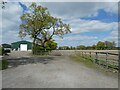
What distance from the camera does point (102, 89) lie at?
8.05 metres

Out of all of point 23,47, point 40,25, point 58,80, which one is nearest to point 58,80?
point 58,80

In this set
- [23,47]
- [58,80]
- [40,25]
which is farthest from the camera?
[23,47]

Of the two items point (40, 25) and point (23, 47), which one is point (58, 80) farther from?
point (23, 47)

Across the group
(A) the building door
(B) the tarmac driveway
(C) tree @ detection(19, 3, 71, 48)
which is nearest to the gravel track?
(B) the tarmac driveway

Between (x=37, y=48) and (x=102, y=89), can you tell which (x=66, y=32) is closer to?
(x=37, y=48)

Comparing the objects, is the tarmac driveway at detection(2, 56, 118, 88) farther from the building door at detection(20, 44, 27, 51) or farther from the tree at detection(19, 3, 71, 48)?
the building door at detection(20, 44, 27, 51)

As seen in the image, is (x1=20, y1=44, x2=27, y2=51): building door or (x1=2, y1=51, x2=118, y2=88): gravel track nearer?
(x1=2, y1=51, x2=118, y2=88): gravel track

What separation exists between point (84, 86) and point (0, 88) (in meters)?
3.22

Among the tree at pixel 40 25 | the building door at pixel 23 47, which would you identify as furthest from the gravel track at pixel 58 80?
the building door at pixel 23 47

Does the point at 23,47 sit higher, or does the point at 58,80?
the point at 23,47

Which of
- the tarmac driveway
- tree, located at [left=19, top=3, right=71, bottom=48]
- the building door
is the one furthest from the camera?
the building door

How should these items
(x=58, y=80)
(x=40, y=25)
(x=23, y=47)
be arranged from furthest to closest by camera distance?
1. (x=23, y=47)
2. (x=40, y=25)
3. (x=58, y=80)

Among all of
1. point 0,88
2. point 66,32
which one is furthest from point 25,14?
point 0,88

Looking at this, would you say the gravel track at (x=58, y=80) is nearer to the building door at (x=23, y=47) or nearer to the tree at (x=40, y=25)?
the tree at (x=40, y=25)
